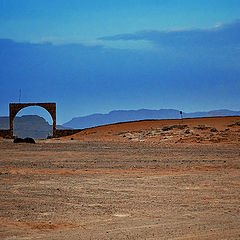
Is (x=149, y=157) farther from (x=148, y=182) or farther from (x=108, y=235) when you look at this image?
(x=108, y=235)

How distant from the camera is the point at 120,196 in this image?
11.3m

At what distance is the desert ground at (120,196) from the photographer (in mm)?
8031

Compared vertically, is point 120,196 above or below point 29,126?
below

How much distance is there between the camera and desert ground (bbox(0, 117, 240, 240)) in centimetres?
803

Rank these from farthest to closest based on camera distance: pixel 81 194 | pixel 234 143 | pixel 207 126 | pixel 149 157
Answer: pixel 207 126 → pixel 234 143 → pixel 149 157 → pixel 81 194

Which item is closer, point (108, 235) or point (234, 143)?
point (108, 235)

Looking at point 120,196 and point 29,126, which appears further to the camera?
point 29,126

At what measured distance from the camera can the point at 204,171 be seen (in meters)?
16.4

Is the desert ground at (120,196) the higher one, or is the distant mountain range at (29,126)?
the distant mountain range at (29,126)

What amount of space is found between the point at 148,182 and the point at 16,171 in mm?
5149

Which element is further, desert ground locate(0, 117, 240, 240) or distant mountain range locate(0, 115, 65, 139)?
distant mountain range locate(0, 115, 65, 139)

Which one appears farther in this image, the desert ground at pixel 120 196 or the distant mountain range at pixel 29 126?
the distant mountain range at pixel 29 126

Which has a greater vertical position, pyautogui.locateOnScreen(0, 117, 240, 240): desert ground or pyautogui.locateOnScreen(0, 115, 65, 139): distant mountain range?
pyautogui.locateOnScreen(0, 115, 65, 139): distant mountain range

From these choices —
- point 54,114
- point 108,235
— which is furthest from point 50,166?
point 54,114
